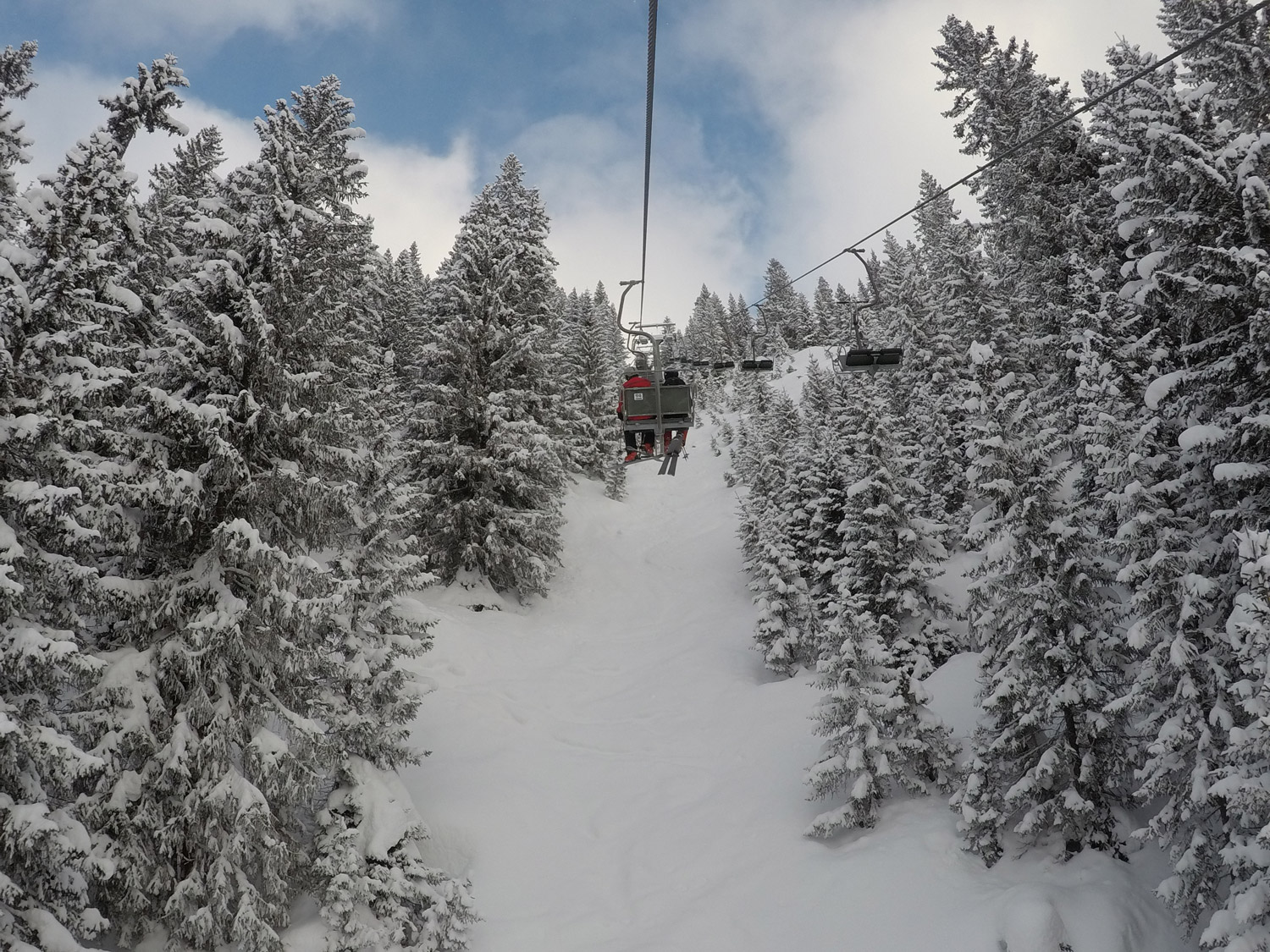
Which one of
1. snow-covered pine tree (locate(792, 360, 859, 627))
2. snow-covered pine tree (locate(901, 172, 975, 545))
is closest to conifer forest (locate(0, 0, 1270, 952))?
snow-covered pine tree (locate(792, 360, 859, 627))

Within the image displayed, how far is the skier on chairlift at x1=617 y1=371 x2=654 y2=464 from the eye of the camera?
15.5 m

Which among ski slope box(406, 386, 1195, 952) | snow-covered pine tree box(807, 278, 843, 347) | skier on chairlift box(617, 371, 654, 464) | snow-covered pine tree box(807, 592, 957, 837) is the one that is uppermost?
snow-covered pine tree box(807, 278, 843, 347)

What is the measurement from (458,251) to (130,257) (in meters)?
18.0

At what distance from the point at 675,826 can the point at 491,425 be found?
14350 millimetres

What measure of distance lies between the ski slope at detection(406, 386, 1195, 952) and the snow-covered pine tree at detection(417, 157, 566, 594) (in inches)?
70.5

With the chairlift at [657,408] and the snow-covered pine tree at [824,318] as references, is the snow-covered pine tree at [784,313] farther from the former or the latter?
the chairlift at [657,408]

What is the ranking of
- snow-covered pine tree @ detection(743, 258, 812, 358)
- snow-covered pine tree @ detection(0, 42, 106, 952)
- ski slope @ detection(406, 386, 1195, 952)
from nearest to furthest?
snow-covered pine tree @ detection(0, 42, 106, 952) → ski slope @ detection(406, 386, 1195, 952) → snow-covered pine tree @ detection(743, 258, 812, 358)

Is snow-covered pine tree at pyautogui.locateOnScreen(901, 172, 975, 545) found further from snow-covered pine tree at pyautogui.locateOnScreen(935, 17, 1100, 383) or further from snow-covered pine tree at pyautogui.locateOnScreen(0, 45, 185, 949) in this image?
snow-covered pine tree at pyautogui.locateOnScreen(0, 45, 185, 949)

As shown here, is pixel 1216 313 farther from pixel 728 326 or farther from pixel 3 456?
pixel 728 326

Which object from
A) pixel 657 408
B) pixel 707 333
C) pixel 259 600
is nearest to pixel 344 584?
pixel 259 600

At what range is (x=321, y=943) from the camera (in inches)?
355

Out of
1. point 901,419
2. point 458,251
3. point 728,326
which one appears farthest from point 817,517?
point 728,326

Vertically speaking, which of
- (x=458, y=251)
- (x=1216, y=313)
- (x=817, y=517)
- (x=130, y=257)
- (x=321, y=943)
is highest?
(x=458, y=251)

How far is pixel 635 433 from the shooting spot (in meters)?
16.7
